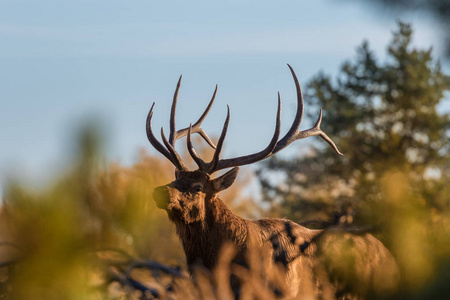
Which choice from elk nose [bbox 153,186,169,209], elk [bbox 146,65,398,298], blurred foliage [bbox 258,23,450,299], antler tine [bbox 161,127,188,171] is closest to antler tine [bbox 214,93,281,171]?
elk [bbox 146,65,398,298]

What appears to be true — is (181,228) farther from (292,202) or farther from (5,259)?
(292,202)

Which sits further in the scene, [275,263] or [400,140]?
[400,140]

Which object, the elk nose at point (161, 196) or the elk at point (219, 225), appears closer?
the elk nose at point (161, 196)

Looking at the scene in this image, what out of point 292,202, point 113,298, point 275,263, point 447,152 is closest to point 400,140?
point 447,152

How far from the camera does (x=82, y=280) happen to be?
5.59ft

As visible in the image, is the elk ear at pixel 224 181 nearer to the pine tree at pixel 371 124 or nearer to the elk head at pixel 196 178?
the elk head at pixel 196 178

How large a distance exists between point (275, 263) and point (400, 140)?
22.6m

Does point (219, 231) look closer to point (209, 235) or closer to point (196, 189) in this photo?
point (209, 235)

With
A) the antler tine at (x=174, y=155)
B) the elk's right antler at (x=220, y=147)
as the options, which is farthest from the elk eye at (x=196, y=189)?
the antler tine at (x=174, y=155)

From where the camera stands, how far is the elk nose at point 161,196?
5.51m

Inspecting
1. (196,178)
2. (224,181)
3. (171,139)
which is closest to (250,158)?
(224,181)

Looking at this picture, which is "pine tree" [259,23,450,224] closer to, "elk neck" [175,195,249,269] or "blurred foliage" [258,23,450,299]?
"blurred foliage" [258,23,450,299]

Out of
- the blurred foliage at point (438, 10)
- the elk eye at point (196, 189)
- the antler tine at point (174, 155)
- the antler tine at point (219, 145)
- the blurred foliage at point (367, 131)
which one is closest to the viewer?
the blurred foliage at point (438, 10)

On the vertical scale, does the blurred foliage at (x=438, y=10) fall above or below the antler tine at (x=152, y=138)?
above
